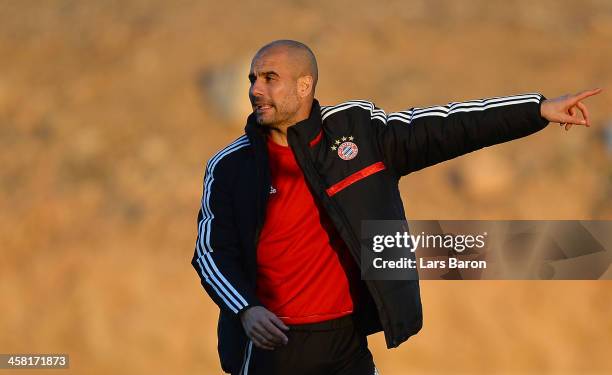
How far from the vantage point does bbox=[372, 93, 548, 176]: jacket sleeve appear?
504cm

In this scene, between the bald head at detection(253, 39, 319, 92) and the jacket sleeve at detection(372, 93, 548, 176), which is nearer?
the jacket sleeve at detection(372, 93, 548, 176)

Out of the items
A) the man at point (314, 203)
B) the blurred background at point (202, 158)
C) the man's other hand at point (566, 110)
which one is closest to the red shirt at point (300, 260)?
the man at point (314, 203)

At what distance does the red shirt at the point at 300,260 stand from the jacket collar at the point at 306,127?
18 centimetres

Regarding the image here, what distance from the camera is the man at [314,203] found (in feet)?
16.6

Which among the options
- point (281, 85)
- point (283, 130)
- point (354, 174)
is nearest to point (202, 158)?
point (283, 130)

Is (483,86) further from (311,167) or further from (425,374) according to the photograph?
(311,167)

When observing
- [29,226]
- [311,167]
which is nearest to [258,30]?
[29,226]

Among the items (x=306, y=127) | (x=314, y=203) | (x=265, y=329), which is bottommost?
(x=265, y=329)

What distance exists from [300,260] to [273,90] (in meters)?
0.77

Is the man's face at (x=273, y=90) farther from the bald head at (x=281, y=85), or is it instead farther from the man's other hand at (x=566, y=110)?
the man's other hand at (x=566, y=110)

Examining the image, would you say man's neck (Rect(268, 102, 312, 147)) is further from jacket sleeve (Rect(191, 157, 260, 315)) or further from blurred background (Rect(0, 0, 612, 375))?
blurred background (Rect(0, 0, 612, 375))

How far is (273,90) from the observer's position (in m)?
5.18

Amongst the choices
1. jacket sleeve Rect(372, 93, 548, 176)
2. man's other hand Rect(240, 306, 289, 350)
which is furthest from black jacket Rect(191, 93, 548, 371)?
man's other hand Rect(240, 306, 289, 350)

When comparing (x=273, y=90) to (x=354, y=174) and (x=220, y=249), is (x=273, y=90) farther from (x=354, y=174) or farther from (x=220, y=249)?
(x=220, y=249)
